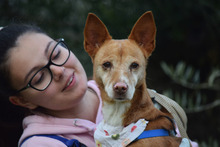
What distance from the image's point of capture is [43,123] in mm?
1906

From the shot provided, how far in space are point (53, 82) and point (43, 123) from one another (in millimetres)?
364

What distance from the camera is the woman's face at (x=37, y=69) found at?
1.77 metres

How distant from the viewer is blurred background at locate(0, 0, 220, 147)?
3.73 metres

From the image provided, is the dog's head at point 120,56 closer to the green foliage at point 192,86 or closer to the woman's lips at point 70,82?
the woman's lips at point 70,82

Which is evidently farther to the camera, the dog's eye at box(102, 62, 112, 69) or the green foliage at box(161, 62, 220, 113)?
the green foliage at box(161, 62, 220, 113)

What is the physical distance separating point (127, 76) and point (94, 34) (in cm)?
45

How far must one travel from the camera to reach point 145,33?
1750mm

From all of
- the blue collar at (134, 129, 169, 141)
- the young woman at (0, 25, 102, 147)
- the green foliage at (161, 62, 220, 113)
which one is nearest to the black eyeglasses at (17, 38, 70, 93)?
the young woman at (0, 25, 102, 147)

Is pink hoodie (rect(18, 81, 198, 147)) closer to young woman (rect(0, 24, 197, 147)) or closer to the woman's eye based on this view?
young woman (rect(0, 24, 197, 147))

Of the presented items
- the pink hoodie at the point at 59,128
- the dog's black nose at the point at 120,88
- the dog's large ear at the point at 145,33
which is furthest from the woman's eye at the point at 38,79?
the dog's large ear at the point at 145,33

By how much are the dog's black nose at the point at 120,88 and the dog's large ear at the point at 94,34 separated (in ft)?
1.41

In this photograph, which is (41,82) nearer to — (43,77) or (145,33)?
(43,77)

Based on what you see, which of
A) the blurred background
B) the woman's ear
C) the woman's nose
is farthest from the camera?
the blurred background

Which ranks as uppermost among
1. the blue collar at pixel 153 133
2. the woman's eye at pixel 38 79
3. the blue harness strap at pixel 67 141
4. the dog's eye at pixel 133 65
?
the dog's eye at pixel 133 65
